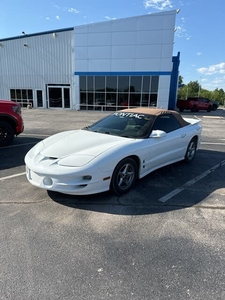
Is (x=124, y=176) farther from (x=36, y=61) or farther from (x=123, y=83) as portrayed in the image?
(x=36, y=61)

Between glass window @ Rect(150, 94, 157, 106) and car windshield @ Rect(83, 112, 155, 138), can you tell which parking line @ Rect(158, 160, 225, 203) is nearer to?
car windshield @ Rect(83, 112, 155, 138)

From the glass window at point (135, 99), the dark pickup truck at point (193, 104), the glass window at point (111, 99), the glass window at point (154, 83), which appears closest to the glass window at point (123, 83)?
the glass window at point (135, 99)

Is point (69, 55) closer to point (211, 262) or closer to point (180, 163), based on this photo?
point (180, 163)

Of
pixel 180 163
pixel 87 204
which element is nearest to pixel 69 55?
pixel 180 163

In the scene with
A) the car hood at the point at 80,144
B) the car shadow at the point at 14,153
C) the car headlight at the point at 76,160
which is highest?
the car hood at the point at 80,144

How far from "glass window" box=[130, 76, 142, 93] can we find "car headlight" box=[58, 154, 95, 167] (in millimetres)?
21431

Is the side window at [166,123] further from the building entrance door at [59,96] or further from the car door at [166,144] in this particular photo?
the building entrance door at [59,96]

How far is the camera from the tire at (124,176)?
3.58m

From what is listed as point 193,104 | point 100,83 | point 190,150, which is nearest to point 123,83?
point 100,83

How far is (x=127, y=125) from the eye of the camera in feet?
14.8

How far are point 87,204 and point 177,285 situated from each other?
1.77 meters

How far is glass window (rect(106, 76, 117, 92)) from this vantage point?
23938 mm

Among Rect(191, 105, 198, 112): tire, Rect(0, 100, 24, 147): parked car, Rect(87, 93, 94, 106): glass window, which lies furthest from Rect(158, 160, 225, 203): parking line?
Rect(191, 105, 198, 112): tire

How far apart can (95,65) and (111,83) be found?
2568mm
